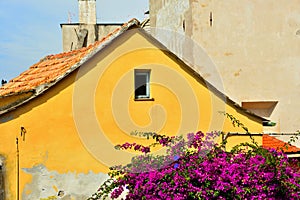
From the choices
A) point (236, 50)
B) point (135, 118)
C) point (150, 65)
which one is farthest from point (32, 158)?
point (236, 50)

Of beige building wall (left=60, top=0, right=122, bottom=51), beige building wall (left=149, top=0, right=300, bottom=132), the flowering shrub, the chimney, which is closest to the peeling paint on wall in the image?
the flowering shrub

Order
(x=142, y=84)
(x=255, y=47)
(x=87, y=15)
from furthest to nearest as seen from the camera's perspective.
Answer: (x=87, y=15) < (x=255, y=47) < (x=142, y=84)

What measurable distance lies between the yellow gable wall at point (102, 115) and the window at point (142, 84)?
117mm

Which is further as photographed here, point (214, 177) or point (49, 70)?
point (49, 70)

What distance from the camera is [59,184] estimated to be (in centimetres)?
626

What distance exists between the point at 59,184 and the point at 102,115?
1.39 meters

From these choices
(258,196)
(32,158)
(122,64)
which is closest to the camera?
(258,196)

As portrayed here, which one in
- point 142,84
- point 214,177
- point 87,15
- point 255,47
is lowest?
point 214,177

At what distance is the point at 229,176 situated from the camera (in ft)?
15.2

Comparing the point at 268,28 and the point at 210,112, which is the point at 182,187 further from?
the point at 268,28

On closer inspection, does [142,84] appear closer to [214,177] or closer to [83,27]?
[214,177]

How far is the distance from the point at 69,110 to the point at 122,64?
1.32m

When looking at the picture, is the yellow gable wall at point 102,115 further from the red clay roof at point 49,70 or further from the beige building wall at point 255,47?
the beige building wall at point 255,47

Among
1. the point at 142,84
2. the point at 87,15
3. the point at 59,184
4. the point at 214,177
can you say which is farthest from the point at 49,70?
the point at 87,15
